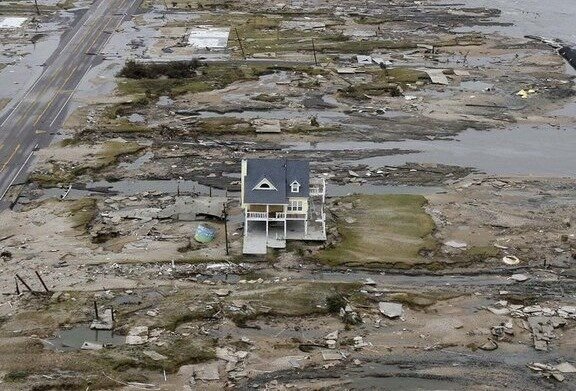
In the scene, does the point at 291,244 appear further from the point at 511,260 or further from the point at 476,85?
the point at 476,85

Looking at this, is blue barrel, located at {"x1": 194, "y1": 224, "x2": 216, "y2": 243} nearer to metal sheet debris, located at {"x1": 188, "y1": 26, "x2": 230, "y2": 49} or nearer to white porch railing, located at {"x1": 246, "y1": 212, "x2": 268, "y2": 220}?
white porch railing, located at {"x1": 246, "y1": 212, "x2": 268, "y2": 220}

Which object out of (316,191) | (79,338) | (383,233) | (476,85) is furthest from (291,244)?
(476,85)

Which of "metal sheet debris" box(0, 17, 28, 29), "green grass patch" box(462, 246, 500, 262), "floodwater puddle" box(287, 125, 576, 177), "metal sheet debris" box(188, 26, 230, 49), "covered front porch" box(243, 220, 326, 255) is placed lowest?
"green grass patch" box(462, 246, 500, 262)

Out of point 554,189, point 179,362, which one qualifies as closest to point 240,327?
point 179,362

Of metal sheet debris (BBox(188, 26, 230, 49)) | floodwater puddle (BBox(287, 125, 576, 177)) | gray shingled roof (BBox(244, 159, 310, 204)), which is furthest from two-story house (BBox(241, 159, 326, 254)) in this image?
metal sheet debris (BBox(188, 26, 230, 49))

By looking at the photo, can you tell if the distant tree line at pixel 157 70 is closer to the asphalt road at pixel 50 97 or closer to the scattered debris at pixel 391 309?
the asphalt road at pixel 50 97

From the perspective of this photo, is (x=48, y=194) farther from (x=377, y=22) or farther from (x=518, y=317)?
(x=377, y=22)
